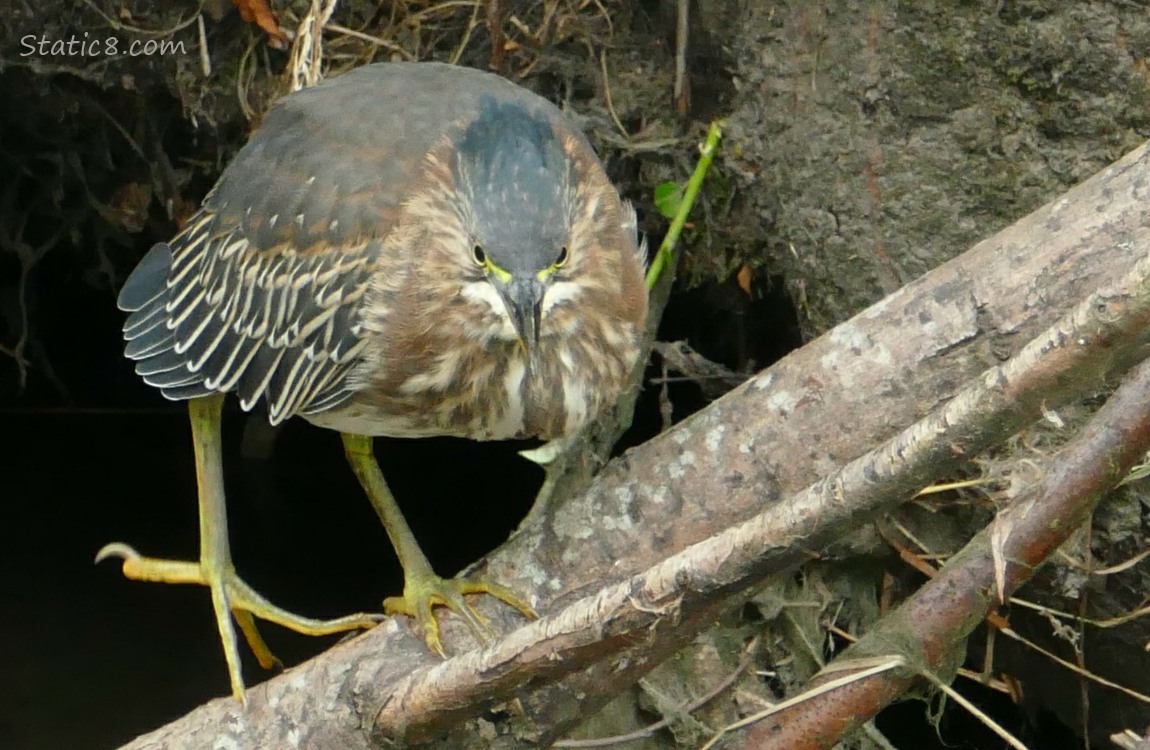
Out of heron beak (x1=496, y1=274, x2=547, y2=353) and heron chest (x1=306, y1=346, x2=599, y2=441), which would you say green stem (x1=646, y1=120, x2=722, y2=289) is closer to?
heron chest (x1=306, y1=346, x2=599, y2=441)

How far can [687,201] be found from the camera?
212 centimetres

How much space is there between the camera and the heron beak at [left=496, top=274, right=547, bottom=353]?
4.87ft

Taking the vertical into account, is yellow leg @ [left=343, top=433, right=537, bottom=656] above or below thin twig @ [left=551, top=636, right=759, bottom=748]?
above

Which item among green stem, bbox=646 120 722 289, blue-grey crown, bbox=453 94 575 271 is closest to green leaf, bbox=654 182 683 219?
green stem, bbox=646 120 722 289

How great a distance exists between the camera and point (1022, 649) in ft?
6.97

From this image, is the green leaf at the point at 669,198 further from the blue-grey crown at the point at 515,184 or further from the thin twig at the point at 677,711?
the thin twig at the point at 677,711

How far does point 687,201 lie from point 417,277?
0.64 metres

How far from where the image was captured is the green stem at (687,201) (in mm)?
2097

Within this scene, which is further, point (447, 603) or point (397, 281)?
point (447, 603)

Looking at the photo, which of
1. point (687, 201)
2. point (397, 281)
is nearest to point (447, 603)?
point (397, 281)

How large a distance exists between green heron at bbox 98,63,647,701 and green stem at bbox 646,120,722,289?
23cm

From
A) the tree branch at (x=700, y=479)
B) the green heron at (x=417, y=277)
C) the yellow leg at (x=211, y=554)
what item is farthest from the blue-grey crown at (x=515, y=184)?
the yellow leg at (x=211, y=554)

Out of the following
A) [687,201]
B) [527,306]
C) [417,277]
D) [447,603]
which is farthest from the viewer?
[687,201]

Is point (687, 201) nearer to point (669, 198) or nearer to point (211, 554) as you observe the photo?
point (669, 198)
